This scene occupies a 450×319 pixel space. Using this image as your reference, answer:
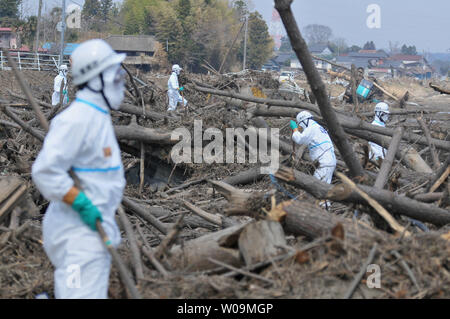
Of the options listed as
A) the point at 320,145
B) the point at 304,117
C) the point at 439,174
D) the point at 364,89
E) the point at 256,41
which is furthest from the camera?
the point at 256,41

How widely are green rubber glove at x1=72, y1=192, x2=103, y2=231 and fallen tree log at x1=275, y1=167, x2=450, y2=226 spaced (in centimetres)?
220

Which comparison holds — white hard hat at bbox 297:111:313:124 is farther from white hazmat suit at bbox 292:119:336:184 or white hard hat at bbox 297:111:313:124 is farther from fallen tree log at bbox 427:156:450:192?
fallen tree log at bbox 427:156:450:192

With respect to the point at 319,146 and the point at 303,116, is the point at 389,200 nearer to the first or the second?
the point at 319,146

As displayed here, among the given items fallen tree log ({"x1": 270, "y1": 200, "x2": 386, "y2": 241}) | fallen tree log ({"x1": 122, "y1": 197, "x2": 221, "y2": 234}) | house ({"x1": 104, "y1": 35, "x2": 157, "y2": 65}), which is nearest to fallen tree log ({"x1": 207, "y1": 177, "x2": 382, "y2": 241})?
fallen tree log ({"x1": 270, "y1": 200, "x2": 386, "y2": 241})

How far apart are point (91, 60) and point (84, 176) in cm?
73

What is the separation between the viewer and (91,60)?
346 centimetres

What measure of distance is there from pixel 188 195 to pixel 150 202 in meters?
0.75

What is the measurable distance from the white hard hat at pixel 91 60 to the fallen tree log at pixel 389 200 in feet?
7.43

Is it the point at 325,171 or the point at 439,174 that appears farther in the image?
the point at 325,171

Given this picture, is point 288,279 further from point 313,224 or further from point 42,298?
point 42,298

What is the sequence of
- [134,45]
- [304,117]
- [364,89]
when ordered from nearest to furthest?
[304,117]
[364,89]
[134,45]

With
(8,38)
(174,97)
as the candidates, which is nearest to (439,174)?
(174,97)

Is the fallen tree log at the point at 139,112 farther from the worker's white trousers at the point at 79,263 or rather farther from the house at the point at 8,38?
the house at the point at 8,38

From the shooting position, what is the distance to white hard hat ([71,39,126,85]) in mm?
3465
